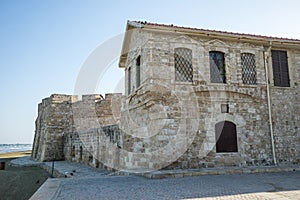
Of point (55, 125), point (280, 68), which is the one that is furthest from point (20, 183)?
point (280, 68)

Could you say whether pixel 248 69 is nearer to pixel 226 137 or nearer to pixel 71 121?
pixel 226 137

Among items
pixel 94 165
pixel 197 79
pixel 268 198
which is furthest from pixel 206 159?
pixel 94 165

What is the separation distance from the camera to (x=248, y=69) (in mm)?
11398

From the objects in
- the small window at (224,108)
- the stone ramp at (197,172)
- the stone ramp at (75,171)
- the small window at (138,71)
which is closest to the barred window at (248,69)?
the small window at (224,108)

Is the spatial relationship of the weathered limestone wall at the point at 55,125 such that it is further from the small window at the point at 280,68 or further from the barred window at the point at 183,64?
the small window at the point at 280,68

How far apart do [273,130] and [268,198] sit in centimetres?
678

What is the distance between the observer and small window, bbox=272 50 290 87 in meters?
11.8

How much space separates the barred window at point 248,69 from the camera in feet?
37.1

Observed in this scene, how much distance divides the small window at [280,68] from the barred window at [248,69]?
1223mm

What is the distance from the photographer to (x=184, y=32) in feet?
34.4

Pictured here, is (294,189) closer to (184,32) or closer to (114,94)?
(184,32)

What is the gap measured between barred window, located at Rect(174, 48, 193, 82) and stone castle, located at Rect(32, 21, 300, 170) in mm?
42

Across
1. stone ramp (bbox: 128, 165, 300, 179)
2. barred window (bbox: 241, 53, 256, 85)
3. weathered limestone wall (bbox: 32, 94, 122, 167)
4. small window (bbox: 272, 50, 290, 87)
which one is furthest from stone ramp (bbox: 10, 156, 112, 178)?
small window (bbox: 272, 50, 290, 87)

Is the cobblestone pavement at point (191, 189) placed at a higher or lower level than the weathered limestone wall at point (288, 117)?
lower
